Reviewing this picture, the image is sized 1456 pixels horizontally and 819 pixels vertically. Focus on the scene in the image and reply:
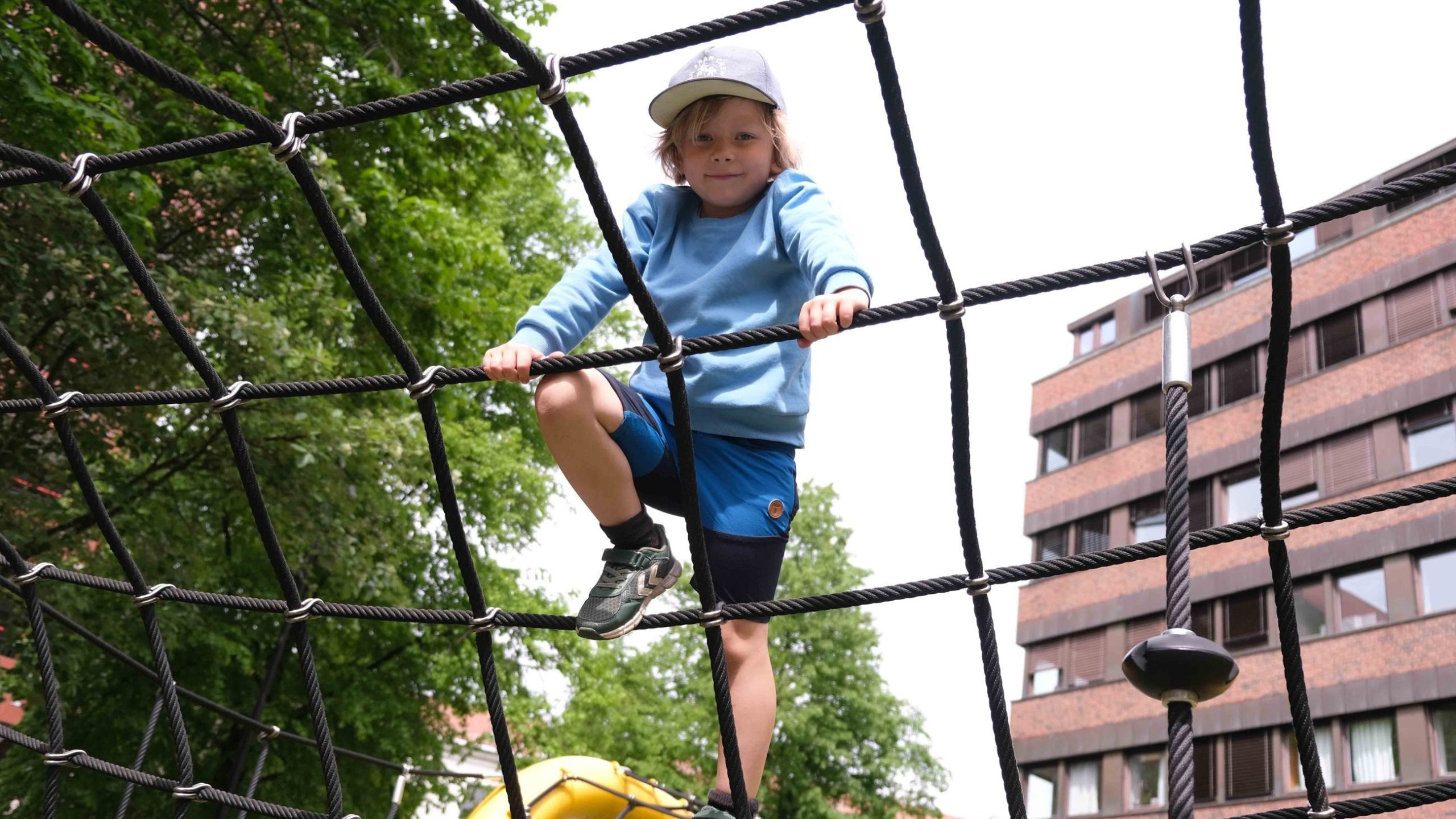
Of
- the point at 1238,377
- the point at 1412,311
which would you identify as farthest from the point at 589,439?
the point at 1238,377

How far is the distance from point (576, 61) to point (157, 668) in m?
1.84

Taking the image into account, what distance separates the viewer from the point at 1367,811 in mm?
1651

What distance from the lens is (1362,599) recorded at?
18.2 m

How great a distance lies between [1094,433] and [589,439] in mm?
23180

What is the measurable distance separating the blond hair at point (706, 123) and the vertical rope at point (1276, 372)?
91 centimetres

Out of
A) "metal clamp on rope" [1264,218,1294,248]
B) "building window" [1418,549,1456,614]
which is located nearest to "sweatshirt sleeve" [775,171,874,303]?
"metal clamp on rope" [1264,218,1294,248]

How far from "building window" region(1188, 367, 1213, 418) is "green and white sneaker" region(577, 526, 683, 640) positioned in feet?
69.7

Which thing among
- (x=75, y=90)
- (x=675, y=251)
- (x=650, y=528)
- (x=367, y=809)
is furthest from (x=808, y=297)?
→ (x=367, y=809)

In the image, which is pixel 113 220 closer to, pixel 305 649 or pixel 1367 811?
pixel 305 649

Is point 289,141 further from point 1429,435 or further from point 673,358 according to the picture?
point 1429,435

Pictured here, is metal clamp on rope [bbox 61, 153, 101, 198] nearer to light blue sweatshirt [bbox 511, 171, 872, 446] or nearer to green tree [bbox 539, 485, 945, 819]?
light blue sweatshirt [bbox 511, 171, 872, 446]

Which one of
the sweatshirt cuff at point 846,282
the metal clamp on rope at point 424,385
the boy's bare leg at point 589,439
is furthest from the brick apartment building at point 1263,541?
the metal clamp on rope at point 424,385

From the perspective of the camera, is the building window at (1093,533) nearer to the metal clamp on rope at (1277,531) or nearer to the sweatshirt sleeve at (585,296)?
the sweatshirt sleeve at (585,296)

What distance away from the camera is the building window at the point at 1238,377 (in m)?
21.4
